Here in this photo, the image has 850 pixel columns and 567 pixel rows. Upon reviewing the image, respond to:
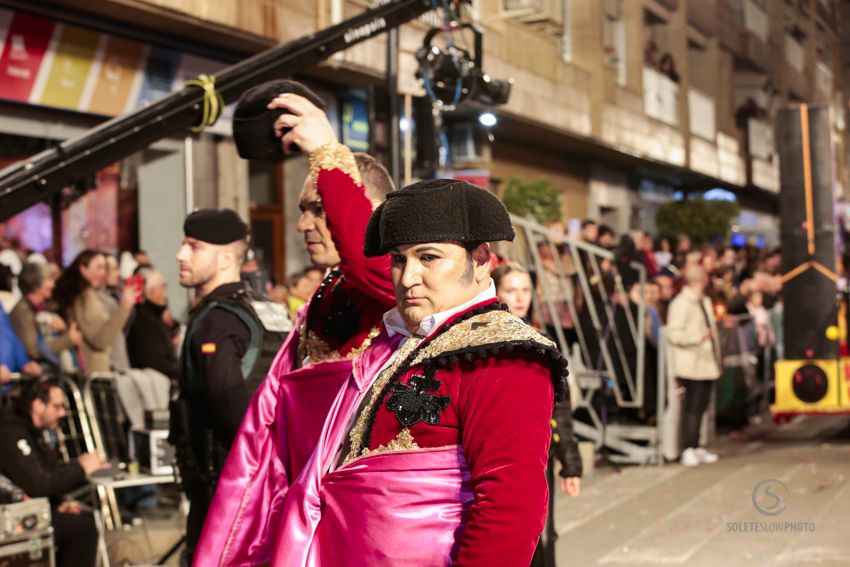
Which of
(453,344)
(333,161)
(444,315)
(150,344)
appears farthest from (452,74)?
(453,344)

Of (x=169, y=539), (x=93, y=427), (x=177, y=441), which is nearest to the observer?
(x=177, y=441)

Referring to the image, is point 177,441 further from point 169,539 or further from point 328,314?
point 169,539

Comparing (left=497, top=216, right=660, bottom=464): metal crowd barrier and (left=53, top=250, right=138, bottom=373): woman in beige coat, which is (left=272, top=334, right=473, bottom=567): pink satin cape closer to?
(left=53, top=250, right=138, bottom=373): woman in beige coat

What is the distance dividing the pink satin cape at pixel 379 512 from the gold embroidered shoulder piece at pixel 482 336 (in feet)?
0.68

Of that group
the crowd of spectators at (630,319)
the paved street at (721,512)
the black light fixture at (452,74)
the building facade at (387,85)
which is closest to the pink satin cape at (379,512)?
the paved street at (721,512)

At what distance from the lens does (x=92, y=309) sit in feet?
28.9

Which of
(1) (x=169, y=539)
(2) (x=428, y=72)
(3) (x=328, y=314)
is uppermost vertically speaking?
(2) (x=428, y=72)

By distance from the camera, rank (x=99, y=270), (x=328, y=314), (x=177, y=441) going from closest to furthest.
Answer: (x=328, y=314) < (x=177, y=441) < (x=99, y=270)

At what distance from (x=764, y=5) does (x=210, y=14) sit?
551 cm

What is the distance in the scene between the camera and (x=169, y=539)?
23.9 feet

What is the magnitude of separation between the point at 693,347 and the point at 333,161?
9.04 m

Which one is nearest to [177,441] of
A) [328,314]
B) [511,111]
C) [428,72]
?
[328,314]
